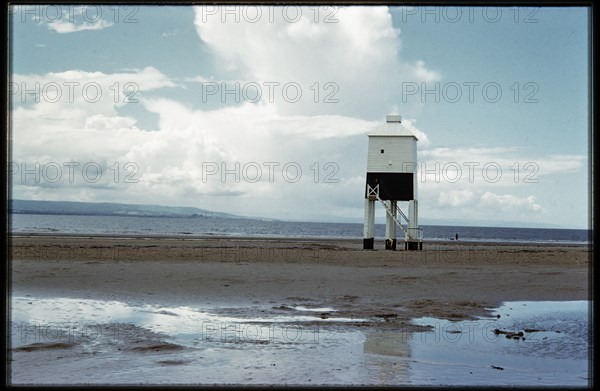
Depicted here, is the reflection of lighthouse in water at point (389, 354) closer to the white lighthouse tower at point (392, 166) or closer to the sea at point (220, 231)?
the white lighthouse tower at point (392, 166)

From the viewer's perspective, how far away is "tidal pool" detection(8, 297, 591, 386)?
783 centimetres

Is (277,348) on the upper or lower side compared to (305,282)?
upper

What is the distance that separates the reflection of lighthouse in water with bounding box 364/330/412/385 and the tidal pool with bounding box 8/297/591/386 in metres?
0.02

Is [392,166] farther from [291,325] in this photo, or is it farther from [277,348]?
[277,348]

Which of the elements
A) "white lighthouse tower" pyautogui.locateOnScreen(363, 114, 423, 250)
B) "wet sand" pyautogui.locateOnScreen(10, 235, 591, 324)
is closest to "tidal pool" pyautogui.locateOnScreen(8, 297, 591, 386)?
"wet sand" pyautogui.locateOnScreen(10, 235, 591, 324)

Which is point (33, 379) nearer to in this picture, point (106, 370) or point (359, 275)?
point (106, 370)

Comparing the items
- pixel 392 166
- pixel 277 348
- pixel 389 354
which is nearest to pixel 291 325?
pixel 277 348

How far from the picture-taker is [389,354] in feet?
30.5

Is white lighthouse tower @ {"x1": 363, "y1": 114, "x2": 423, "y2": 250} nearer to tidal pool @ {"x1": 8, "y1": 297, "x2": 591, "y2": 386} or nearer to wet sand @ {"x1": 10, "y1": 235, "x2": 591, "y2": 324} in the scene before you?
wet sand @ {"x1": 10, "y1": 235, "x2": 591, "y2": 324}

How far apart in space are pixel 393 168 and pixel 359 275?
13.2 meters

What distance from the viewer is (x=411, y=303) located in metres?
15.4

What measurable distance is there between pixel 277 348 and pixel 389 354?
1704 mm

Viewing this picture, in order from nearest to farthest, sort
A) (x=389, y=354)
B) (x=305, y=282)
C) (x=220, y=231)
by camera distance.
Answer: (x=389, y=354), (x=305, y=282), (x=220, y=231)

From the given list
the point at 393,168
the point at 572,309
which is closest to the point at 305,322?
the point at 572,309
